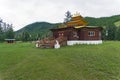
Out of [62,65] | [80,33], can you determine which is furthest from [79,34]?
[62,65]

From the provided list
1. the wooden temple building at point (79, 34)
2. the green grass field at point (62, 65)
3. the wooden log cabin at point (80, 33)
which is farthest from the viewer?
→ the wooden log cabin at point (80, 33)

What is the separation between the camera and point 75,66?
36.2 m

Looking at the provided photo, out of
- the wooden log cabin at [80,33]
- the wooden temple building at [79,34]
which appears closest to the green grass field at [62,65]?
the wooden temple building at [79,34]

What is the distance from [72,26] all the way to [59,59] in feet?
69.9

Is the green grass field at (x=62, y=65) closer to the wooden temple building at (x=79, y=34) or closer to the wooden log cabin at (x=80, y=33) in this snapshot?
the wooden temple building at (x=79, y=34)

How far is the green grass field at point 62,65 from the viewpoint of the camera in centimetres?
3309

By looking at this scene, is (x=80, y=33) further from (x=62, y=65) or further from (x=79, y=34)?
(x=62, y=65)

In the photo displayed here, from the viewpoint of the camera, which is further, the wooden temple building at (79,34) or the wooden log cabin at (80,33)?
the wooden log cabin at (80,33)

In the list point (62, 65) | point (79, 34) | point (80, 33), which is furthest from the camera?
point (79, 34)

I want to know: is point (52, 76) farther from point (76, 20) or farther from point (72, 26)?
point (76, 20)

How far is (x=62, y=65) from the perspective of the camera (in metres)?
36.4

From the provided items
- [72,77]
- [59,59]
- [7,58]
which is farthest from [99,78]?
[7,58]

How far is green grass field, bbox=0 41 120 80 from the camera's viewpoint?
33.1 m

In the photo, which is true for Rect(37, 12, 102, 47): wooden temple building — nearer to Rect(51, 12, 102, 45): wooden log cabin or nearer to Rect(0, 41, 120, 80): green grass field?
Rect(51, 12, 102, 45): wooden log cabin
